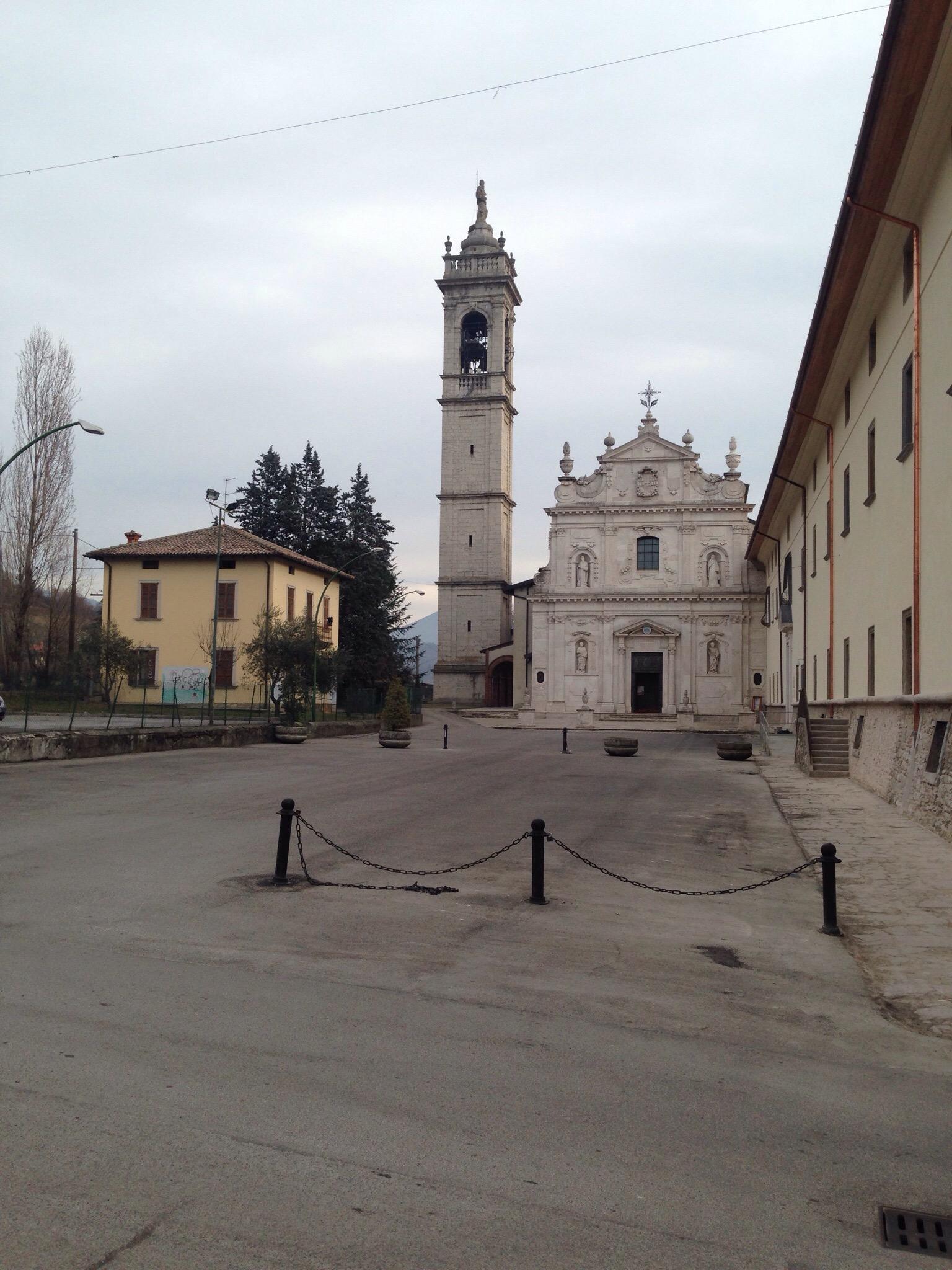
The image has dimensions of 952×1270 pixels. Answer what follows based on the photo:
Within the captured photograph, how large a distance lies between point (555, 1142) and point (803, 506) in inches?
1224

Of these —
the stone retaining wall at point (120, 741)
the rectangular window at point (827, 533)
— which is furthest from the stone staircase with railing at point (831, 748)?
the stone retaining wall at point (120, 741)

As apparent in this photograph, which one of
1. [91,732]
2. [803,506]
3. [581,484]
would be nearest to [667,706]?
[581,484]

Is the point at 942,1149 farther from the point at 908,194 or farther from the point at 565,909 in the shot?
the point at 908,194

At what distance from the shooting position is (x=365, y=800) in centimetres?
1683

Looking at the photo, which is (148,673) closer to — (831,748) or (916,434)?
(831,748)

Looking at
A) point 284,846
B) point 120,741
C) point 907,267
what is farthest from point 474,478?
point 284,846

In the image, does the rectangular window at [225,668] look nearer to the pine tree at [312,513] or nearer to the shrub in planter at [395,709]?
the shrub in planter at [395,709]

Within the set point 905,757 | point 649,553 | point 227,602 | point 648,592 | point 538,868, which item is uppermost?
point 649,553

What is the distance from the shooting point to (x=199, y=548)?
4975 cm

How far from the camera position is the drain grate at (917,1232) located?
11.0 feet

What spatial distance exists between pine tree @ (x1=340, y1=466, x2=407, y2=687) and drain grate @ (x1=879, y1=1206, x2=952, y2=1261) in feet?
186

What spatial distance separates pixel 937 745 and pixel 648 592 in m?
48.7

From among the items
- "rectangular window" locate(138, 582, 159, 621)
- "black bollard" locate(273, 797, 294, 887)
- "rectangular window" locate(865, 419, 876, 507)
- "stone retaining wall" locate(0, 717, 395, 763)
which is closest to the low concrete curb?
"black bollard" locate(273, 797, 294, 887)

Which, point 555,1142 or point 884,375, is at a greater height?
point 884,375
